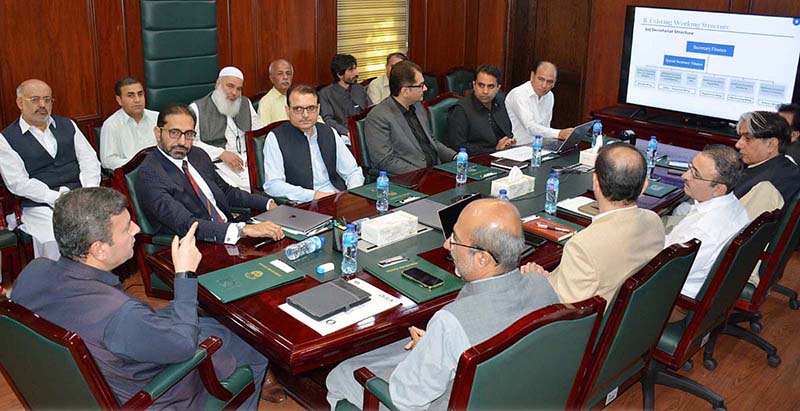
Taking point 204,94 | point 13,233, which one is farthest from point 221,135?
point 13,233

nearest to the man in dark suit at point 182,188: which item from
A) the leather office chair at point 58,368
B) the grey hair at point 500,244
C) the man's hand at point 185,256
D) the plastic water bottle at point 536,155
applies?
the man's hand at point 185,256

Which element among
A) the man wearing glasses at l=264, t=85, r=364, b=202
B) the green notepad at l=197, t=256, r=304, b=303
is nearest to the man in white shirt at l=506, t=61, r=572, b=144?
the man wearing glasses at l=264, t=85, r=364, b=202

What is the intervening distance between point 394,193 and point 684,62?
12.4ft

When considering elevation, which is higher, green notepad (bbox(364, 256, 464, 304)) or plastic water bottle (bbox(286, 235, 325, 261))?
plastic water bottle (bbox(286, 235, 325, 261))

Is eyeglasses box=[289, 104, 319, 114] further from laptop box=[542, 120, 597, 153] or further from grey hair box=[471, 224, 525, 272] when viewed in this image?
grey hair box=[471, 224, 525, 272]

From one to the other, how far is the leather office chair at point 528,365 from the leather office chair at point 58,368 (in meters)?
0.56

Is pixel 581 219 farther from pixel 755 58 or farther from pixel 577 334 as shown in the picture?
pixel 755 58

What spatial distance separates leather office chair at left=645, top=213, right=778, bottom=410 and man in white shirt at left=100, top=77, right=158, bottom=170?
11.8 feet

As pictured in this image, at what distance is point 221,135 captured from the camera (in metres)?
5.45

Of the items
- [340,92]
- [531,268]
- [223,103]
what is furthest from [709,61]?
[531,268]

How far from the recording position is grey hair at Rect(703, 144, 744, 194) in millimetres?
3004

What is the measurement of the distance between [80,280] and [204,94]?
13.0 feet

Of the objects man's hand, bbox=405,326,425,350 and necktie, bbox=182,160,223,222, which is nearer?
man's hand, bbox=405,326,425,350

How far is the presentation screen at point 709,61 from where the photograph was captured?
5660 millimetres
